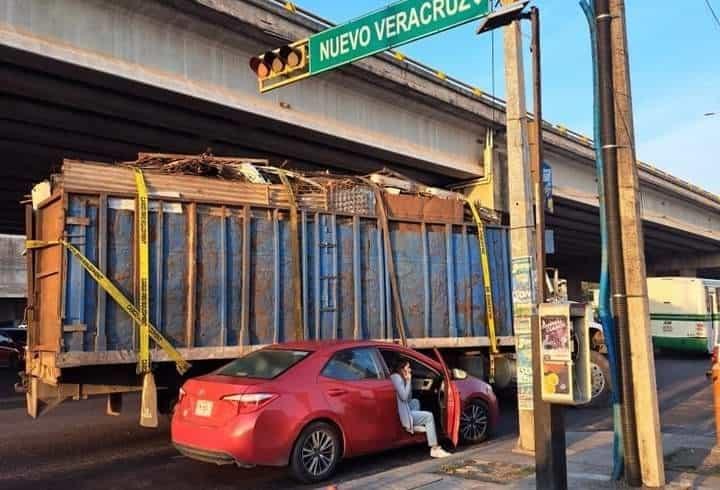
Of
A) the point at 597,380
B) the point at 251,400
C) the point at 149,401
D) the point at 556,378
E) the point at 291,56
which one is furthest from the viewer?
the point at 597,380

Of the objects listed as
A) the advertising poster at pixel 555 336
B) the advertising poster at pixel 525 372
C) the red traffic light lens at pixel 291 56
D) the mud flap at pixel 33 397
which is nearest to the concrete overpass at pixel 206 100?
the red traffic light lens at pixel 291 56

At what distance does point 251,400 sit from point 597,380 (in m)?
8.20

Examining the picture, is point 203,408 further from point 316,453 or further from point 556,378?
point 556,378

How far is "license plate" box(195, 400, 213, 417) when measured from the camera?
6910 mm

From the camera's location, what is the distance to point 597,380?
12766 mm

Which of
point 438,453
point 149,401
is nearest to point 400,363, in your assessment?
→ point 438,453

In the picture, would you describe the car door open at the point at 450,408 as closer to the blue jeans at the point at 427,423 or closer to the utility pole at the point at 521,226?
the blue jeans at the point at 427,423

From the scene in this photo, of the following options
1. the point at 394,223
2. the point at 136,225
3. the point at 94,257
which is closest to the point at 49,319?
the point at 94,257

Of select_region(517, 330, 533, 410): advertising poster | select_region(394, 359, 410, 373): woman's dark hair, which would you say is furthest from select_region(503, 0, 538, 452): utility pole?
select_region(394, 359, 410, 373): woman's dark hair

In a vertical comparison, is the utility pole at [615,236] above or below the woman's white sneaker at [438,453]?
above

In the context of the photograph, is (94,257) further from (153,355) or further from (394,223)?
(394,223)

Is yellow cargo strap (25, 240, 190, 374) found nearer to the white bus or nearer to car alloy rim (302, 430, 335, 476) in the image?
Answer: car alloy rim (302, 430, 335, 476)

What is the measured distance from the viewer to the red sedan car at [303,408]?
670cm

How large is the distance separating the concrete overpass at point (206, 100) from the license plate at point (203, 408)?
703cm
